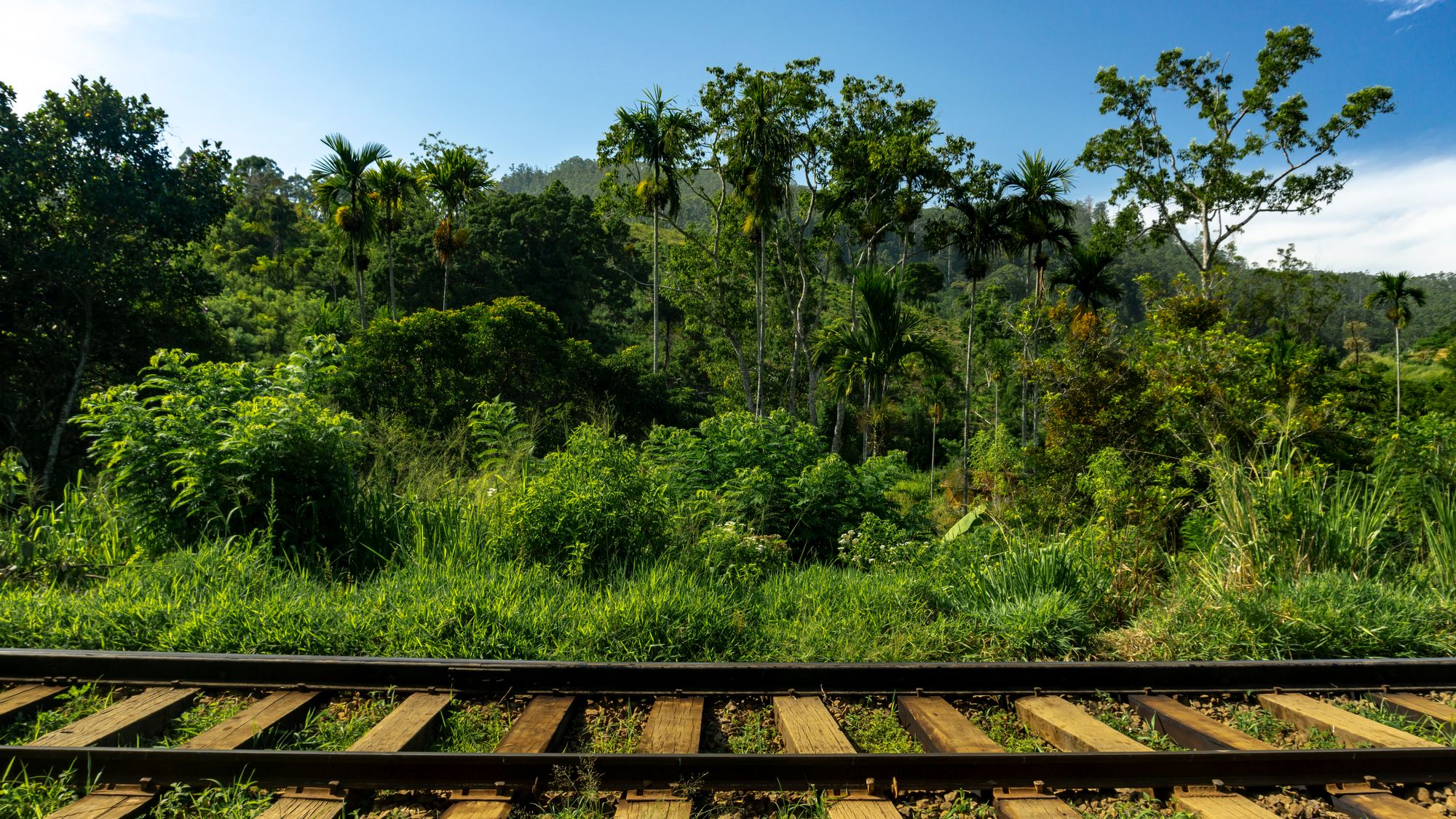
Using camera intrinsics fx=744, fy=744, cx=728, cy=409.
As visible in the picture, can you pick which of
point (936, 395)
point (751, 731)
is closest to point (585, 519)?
point (751, 731)

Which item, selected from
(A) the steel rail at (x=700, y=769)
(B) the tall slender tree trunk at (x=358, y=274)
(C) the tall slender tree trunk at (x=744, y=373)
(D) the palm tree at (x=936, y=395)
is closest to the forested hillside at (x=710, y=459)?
(A) the steel rail at (x=700, y=769)

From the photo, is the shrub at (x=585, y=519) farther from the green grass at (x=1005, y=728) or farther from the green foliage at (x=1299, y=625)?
the green foliage at (x=1299, y=625)

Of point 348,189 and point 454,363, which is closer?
point 454,363

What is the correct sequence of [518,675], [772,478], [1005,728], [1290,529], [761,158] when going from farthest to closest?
[761,158] < [772,478] < [1290,529] < [518,675] < [1005,728]

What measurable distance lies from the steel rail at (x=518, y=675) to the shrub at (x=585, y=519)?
1.33 metres

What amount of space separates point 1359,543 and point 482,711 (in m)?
5.87

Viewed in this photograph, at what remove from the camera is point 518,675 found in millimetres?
3576

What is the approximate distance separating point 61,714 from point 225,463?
2.26 m

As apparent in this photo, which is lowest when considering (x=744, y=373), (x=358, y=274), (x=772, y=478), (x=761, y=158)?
(x=772, y=478)

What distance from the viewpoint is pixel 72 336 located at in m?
17.2

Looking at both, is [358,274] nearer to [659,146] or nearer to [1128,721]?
[659,146]

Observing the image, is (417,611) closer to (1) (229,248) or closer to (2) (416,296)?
(2) (416,296)

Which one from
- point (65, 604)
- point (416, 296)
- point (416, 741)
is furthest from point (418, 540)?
point (416, 296)

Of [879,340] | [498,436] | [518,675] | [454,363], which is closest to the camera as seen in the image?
[518,675]
